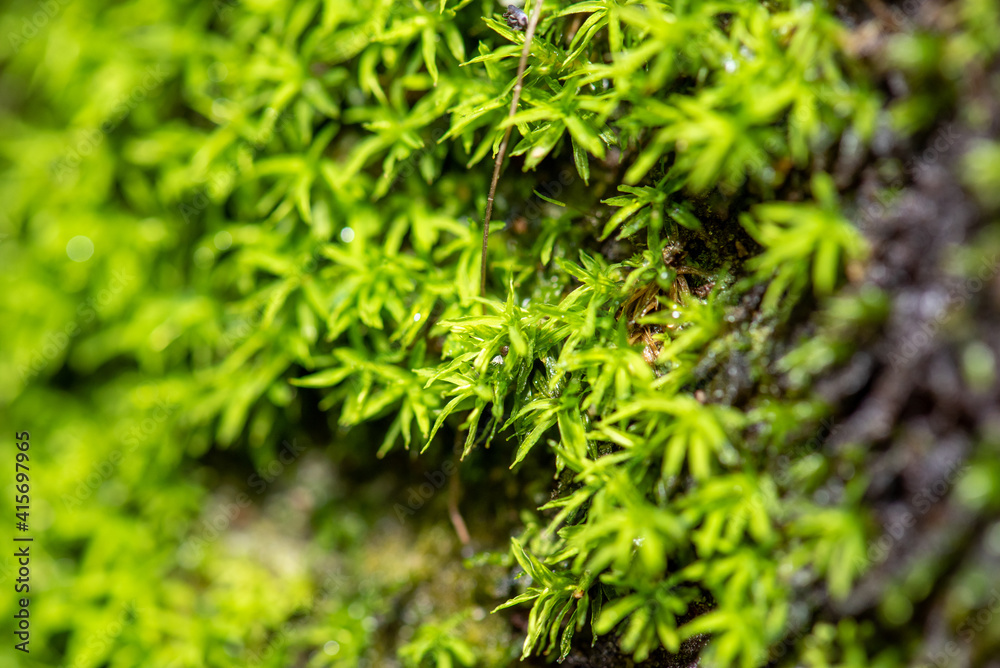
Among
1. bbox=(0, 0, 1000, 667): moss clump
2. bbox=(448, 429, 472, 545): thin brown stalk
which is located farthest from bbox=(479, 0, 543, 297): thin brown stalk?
bbox=(448, 429, 472, 545): thin brown stalk

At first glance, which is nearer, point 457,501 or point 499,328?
point 499,328

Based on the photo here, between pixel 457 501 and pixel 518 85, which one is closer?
pixel 518 85

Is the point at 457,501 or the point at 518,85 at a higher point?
the point at 518,85

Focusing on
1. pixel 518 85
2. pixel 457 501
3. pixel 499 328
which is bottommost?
pixel 457 501

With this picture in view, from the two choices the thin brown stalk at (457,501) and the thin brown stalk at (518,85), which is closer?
the thin brown stalk at (518,85)

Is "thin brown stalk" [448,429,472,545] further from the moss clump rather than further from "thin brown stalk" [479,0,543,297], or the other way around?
"thin brown stalk" [479,0,543,297]

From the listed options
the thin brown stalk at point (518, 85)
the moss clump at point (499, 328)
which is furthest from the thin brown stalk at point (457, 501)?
the thin brown stalk at point (518, 85)

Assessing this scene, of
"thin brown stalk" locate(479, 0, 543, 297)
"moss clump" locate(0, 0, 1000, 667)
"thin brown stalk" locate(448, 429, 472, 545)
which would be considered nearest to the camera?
"moss clump" locate(0, 0, 1000, 667)

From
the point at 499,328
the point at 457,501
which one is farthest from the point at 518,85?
the point at 457,501

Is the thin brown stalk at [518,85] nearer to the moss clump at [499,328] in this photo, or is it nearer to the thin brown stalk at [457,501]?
the moss clump at [499,328]

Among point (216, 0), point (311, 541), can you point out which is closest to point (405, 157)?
point (216, 0)

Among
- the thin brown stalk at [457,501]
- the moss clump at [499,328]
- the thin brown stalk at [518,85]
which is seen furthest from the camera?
the thin brown stalk at [457,501]

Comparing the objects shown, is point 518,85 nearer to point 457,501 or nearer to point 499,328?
point 499,328

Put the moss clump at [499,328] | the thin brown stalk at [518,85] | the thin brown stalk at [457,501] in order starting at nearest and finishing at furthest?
the moss clump at [499,328], the thin brown stalk at [518,85], the thin brown stalk at [457,501]
